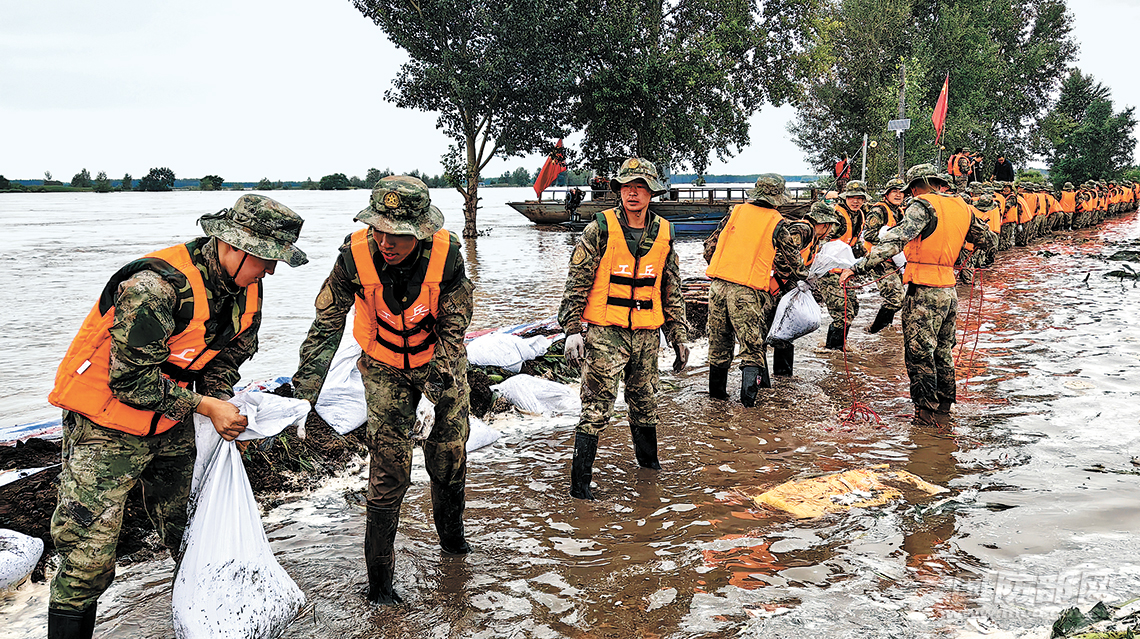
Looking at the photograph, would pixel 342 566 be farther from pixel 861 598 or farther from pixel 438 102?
pixel 438 102

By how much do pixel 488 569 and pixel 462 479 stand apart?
1.48 feet

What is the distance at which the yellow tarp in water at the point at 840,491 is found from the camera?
4.29m

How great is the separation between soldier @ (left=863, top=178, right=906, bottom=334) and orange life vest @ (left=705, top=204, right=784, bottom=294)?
123 inches

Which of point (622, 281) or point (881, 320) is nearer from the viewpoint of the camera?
point (622, 281)

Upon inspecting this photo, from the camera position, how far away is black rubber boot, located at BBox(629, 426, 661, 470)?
4.88m

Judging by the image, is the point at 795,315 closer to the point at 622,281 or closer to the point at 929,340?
the point at 929,340

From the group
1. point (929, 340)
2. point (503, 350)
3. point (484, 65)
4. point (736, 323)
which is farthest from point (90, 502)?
point (484, 65)

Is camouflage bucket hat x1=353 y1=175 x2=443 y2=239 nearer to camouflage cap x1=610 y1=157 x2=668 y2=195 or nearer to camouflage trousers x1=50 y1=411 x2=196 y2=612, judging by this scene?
camouflage trousers x1=50 y1=411 x2=196 y2=612

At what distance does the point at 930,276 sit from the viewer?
5.79 meters

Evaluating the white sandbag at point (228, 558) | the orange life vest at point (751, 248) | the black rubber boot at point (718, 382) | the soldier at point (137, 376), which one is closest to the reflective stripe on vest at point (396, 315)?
the soldier at point (137, 376)

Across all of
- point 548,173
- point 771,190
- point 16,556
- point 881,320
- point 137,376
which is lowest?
point 16,556

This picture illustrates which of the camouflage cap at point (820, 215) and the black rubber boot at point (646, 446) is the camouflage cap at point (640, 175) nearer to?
the black rubber boot at point (646, 446)

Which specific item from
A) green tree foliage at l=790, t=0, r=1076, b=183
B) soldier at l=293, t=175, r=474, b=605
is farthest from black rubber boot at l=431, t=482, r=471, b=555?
green tree foliage at l=790, t=0, r=1076, b=183

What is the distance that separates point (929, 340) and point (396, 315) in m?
4.22
